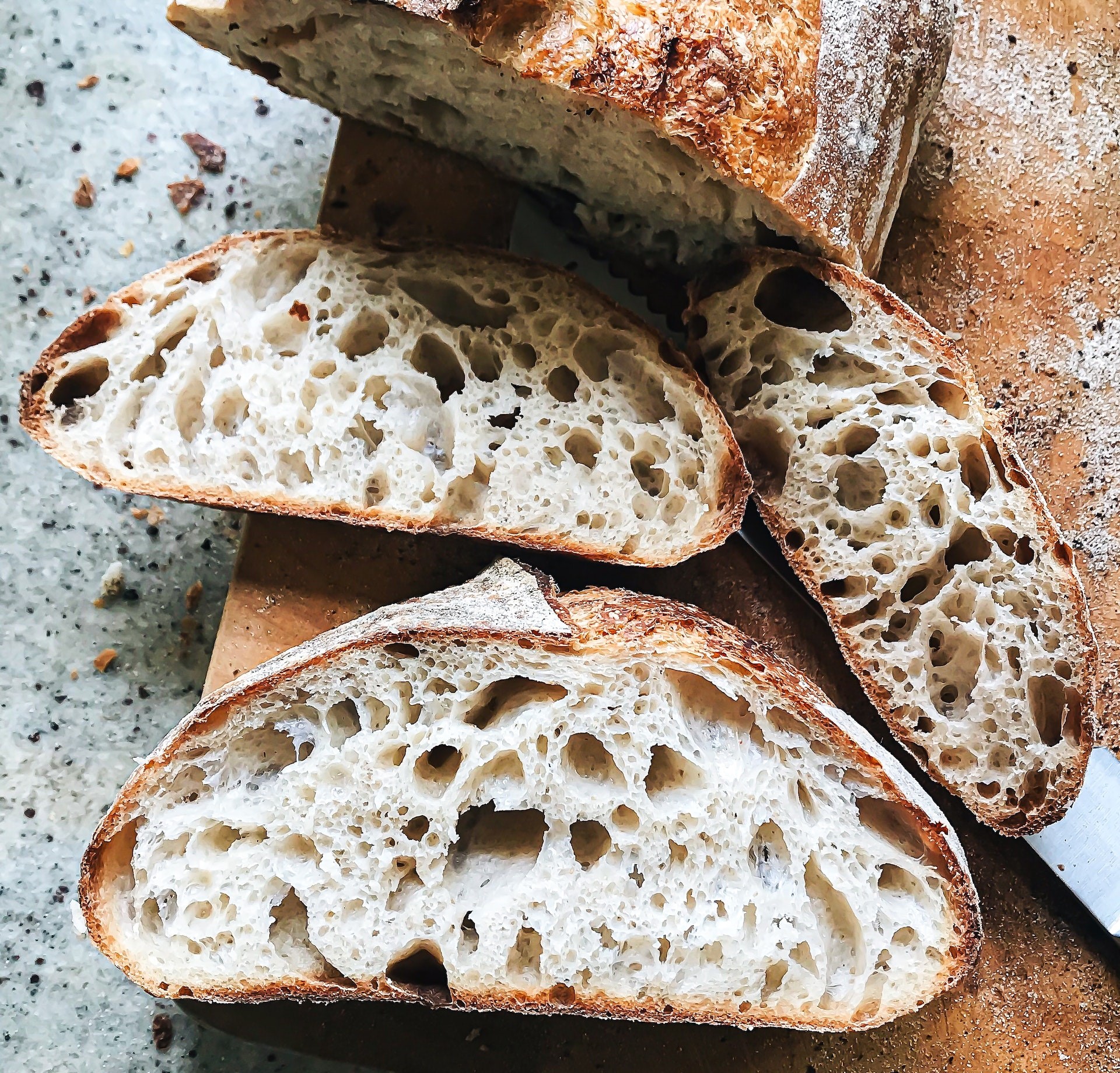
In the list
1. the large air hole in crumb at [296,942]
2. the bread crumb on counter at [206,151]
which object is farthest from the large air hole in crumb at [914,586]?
the bread crumb on counter at [206,151]

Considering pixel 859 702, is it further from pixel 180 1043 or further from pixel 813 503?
pixel 180 1043

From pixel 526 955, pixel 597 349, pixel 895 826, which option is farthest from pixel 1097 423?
pixel 526 955

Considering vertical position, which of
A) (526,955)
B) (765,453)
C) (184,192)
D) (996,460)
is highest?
(996,460)

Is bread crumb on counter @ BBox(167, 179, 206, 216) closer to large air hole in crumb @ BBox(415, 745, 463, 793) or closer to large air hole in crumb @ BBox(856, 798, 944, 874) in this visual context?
large air hole in crumb @ BBox(415, 745, 463, 793)

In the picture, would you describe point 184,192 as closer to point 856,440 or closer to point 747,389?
point 747,389

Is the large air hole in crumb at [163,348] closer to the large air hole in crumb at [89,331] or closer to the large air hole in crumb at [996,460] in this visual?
Answer: the large air hole in crumb at [89,331]
